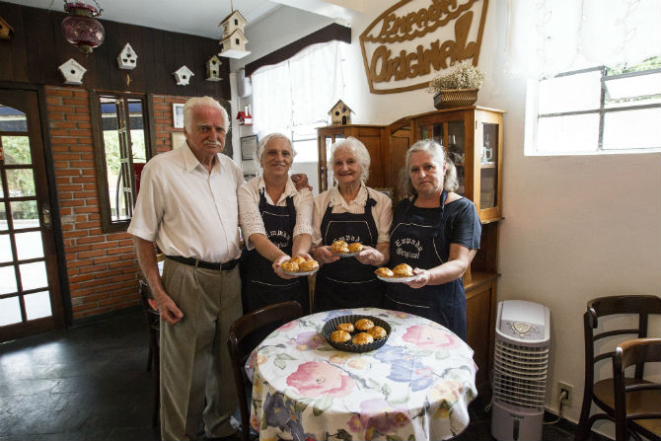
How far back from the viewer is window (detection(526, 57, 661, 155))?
184cm

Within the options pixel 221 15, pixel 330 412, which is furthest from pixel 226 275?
pixel 221 15

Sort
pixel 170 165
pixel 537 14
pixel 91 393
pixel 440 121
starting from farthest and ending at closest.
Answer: pixel 91 393 → pixel 440 121 → pixel 537 14 → pixel 170 165

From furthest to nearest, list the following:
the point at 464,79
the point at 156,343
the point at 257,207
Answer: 1. the point at 156,343
2. the point at 464,79
3. the point at 257,207

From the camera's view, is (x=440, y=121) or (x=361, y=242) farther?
(x=440, y=121)

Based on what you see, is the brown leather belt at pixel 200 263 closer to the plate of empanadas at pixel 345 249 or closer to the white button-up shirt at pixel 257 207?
the white button-up shirt at pixel 257 207

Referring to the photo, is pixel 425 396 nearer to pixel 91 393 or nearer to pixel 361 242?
pixel 361 242

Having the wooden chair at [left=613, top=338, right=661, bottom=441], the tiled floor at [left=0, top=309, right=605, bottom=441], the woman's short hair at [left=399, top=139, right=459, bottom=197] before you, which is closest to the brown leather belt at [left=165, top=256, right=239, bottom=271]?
the woman's short hair at [left=399, top=139, right=459, bottom=197]

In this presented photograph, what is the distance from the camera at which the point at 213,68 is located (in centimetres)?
446

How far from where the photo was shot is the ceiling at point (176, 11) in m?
3.51

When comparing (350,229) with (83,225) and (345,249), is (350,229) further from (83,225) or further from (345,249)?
(83,225)

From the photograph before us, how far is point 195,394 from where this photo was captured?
74.5 inches

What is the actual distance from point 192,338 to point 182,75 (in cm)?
344

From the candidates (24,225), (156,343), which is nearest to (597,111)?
(156,343)

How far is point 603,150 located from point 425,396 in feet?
5.59
